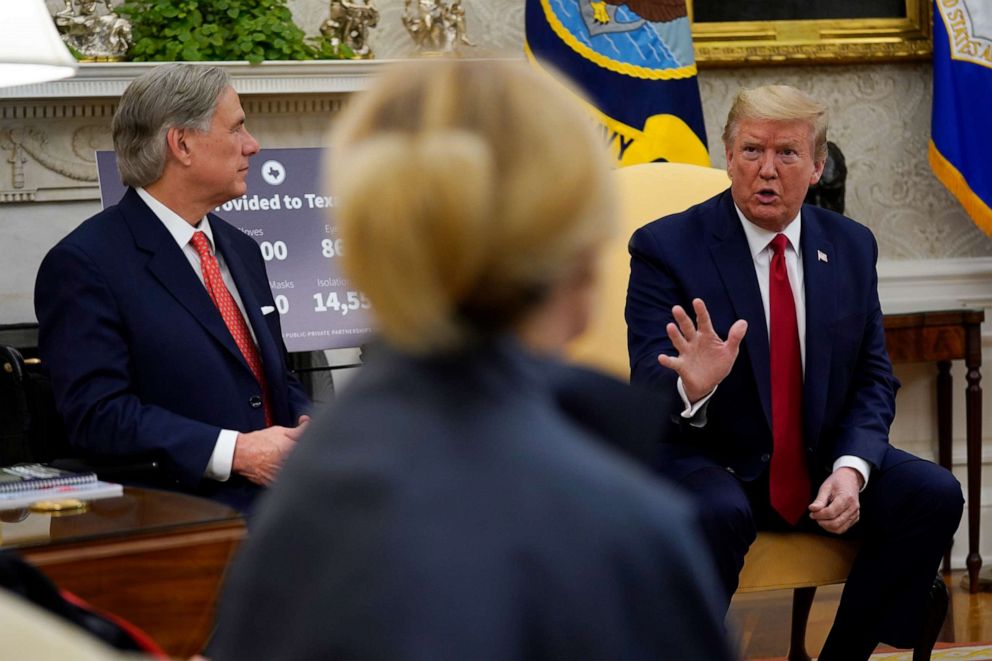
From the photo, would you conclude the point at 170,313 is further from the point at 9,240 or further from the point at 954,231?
the point at 954,231

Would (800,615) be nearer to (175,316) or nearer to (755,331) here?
(755,331)

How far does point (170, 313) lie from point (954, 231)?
3337mm

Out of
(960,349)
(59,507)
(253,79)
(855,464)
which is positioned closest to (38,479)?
(59,507)

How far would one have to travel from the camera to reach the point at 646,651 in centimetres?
90

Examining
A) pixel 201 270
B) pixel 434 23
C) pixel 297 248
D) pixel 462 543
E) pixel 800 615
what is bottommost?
pixel 800 615

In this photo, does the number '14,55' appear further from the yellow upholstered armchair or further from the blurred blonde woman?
the blurred blonde woman

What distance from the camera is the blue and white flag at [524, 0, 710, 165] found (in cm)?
443

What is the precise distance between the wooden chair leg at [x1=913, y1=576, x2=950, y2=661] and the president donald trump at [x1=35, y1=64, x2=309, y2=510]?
55.0 inches

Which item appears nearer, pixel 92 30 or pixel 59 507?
pixel 59 507

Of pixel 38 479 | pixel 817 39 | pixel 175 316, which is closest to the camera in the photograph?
pixel 38 479

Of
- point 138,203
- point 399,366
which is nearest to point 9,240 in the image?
point 138,203

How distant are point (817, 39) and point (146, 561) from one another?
3692 mm

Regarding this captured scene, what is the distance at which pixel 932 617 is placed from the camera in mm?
3000

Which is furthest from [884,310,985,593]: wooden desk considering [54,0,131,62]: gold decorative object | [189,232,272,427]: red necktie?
[54,0,131,62]: gold decorative object
